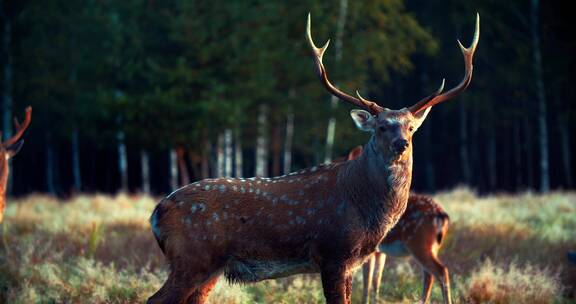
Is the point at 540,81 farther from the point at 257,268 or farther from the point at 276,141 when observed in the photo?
the point at 257,268

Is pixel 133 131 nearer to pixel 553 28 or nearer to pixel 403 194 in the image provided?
pixel 553 28

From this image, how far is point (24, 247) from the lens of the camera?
33.3 ft

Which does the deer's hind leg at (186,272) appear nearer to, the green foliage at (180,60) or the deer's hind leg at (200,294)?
the deer's hind leg at (200,294)

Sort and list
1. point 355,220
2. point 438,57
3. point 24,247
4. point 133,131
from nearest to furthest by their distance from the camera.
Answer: point 355,220
point 24,247
point 133,131
point 438,57

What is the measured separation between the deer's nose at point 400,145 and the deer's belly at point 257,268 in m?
1.20

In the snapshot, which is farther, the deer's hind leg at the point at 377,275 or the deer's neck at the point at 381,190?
the deer's hind leg at the point at 377,275

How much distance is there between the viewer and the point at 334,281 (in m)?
5.89

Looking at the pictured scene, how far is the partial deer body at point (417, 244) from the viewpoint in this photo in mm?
8023

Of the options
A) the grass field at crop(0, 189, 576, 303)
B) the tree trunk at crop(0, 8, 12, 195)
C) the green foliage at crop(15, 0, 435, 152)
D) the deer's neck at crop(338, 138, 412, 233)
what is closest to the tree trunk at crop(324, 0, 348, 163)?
the green foliage at crop(15, 0, 435, 152)

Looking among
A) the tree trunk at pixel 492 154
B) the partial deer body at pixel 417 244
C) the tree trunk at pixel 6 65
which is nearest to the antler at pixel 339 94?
the partial deer body at pixel 417 244

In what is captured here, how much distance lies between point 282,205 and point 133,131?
1555 centimetres

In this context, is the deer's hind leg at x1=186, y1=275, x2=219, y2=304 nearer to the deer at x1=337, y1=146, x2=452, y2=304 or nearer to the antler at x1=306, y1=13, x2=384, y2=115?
the antler at x1=306, y1=13, x2=384, y2=115

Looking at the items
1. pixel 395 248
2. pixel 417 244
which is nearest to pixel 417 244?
pixel 417 244

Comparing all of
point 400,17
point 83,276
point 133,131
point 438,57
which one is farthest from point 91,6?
point 83,276
